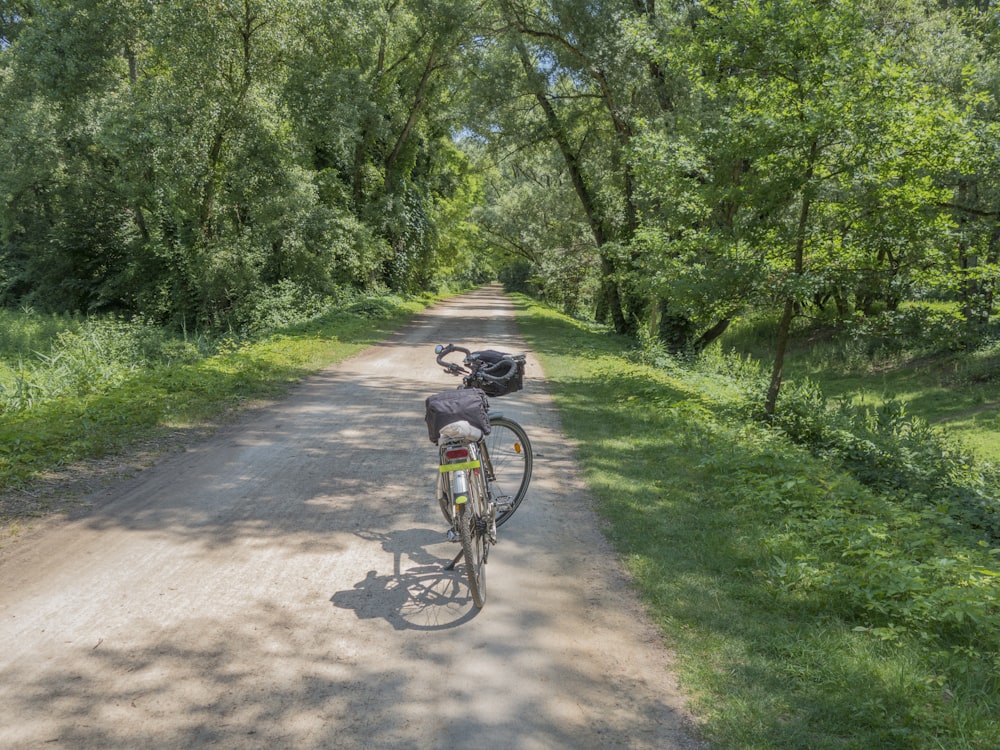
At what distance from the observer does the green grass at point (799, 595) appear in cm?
307

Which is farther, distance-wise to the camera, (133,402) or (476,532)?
(133,402)

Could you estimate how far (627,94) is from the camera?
17.2 metres

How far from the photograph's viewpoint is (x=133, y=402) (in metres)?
8.08

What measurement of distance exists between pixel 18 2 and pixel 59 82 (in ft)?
39.4

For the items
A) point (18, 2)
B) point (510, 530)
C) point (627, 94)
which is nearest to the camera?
point (510, 530)

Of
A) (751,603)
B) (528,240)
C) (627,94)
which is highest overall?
(627,94)

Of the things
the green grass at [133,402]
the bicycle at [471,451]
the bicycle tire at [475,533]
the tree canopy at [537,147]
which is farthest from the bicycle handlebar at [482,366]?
the tree canopy at [537,147]

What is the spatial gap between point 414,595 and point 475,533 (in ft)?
1.74

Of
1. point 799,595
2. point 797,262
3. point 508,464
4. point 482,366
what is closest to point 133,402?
point 508,464

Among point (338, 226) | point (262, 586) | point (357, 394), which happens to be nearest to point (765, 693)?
point (262, 586)

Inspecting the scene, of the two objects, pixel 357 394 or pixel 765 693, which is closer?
pixel 765 693

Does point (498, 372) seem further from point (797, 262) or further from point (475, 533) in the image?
point (797, 262)

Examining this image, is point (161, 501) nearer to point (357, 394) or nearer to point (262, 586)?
point (262, 586)

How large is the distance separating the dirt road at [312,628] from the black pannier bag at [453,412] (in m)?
1.01
